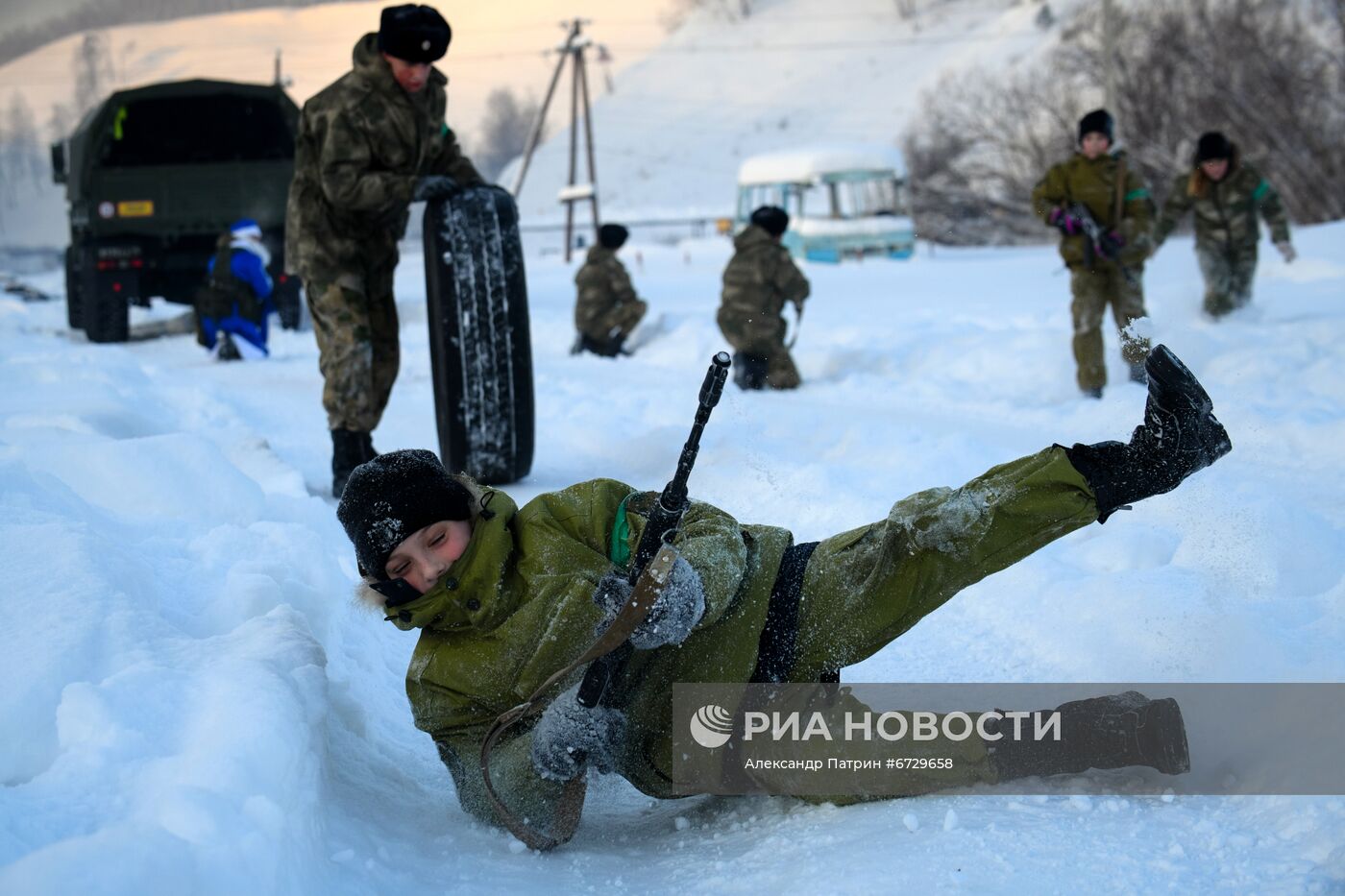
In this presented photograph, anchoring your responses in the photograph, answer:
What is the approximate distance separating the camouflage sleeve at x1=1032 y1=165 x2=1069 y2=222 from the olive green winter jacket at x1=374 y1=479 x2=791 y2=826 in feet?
16.7

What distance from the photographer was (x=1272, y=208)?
9.38 m

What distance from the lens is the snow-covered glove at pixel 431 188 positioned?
449cm

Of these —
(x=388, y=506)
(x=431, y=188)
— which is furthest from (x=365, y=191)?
(x=388, y=506)

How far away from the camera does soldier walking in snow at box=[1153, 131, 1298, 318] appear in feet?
30.1

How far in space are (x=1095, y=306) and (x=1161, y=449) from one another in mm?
4737

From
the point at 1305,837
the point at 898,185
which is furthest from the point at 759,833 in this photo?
the point at 898,185

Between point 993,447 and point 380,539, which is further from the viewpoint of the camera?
point 993,447

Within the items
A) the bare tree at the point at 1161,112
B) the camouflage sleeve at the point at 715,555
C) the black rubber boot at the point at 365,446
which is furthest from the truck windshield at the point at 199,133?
the bare tree at the point at 1161,112

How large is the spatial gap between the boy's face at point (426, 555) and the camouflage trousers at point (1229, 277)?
8187mm

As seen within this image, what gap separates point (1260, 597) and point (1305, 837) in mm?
1206

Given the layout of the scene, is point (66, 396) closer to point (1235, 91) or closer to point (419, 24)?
point (419, 24)

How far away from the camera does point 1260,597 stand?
3.09 meters

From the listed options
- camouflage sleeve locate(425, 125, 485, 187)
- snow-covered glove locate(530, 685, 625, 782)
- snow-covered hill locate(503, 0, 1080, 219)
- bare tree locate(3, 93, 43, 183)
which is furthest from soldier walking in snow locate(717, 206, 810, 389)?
snow-covered hill locate(503, 0, 1080, 219)

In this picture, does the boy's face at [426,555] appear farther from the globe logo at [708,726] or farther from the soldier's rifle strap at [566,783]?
the globe logo at [708,726]
